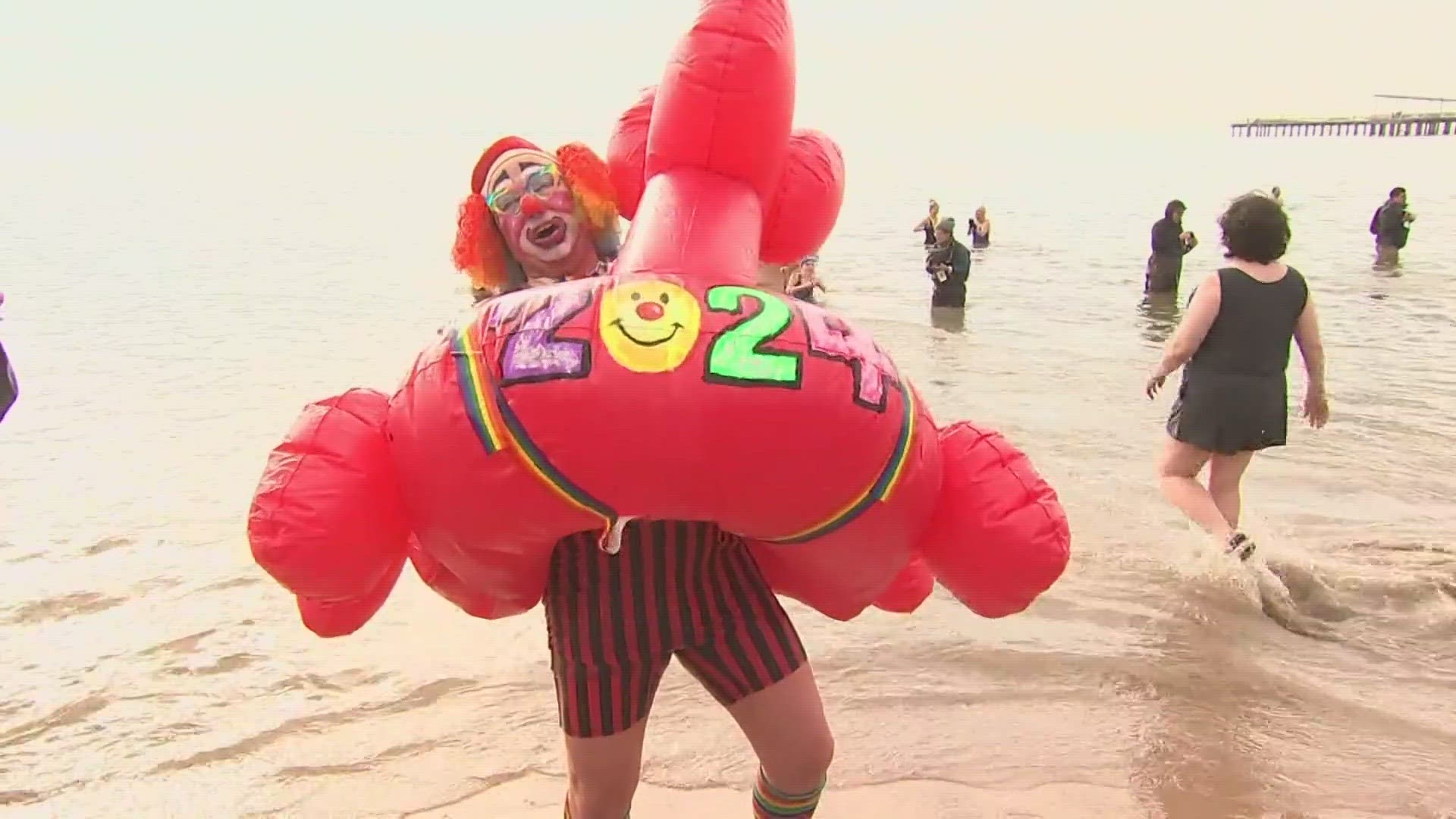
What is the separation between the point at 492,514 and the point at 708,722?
1655mm

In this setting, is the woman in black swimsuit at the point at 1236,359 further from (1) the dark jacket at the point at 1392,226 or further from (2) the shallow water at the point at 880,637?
(1) the dark jacket at the point at 1392,226

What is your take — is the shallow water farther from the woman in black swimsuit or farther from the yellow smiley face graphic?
the yellow smiley face graphic

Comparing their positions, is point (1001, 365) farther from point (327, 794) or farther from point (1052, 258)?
point (1052, 258)

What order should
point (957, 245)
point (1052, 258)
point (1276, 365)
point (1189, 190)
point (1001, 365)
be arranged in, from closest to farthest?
point (1276, 365), point (1001, 365), point (957, 245), point (1052, 258), point (1189, 190)

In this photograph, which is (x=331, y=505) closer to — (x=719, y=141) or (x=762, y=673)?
(x=762, y=673)

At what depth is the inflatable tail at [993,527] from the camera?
6.94 ft

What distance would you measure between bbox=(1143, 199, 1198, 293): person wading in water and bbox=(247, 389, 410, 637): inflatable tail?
12626mm

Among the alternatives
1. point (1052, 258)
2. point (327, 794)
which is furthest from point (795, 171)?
point (1052, 258)

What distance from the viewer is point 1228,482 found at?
14.6 ft

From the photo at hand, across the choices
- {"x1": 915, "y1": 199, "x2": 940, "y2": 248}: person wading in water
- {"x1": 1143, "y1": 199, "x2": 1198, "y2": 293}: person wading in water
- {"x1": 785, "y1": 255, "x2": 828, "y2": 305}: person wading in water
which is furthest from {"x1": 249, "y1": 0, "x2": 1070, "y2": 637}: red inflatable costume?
{"x1": 1143, "y1": 199, "x2": 1198, "y2": 293}: person wading in water

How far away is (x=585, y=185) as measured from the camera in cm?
251

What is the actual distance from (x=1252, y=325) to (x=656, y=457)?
121 inches

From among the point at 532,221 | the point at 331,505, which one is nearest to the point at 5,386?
the point at 331,505

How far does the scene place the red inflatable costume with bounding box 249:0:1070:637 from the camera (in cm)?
193
